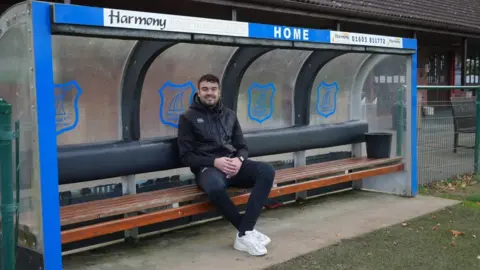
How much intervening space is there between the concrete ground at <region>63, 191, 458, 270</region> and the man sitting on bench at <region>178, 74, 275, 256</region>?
25 centimetres

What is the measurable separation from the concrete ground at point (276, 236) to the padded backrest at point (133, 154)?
25.6 inches

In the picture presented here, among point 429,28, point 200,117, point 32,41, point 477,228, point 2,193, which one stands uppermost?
point 429,28

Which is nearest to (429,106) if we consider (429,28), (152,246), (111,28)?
(152,246)

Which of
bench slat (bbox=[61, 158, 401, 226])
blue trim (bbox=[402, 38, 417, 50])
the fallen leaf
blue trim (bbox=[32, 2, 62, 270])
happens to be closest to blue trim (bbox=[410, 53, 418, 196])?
blue trim (bbox=[402, 38, 417, 50])

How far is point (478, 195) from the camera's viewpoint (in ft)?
22.5

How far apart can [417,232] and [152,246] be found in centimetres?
241

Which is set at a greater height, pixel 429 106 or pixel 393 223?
pixel 429 106

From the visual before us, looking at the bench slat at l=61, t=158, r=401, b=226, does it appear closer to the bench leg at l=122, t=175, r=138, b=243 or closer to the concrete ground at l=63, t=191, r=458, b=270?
the bench leg at l=122, t=175, r=138, b=243

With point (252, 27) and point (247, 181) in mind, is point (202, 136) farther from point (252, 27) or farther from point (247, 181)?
point (252, 27)

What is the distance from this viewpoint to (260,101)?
650cm

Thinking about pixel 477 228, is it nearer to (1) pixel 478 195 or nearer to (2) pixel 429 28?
(1) pixel 478 195

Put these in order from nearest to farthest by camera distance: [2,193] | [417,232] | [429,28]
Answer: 1. [2,193]
2. [417,232]
3. [429,28]

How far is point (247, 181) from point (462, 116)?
4.72 metres

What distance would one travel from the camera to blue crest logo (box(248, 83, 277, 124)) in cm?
638
